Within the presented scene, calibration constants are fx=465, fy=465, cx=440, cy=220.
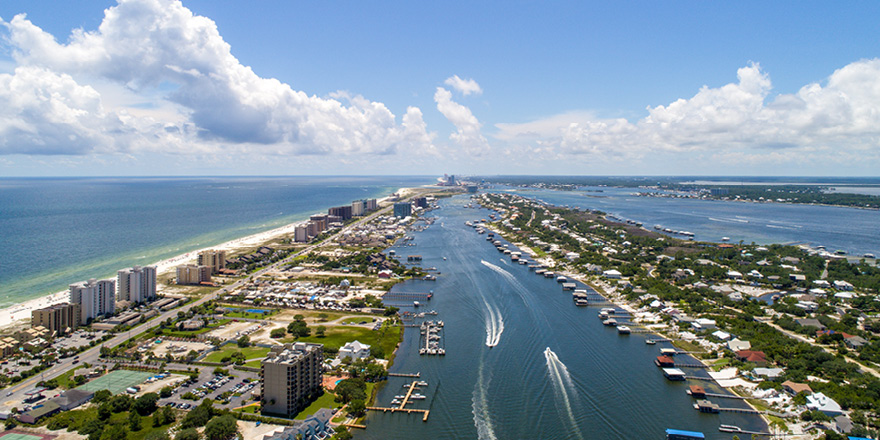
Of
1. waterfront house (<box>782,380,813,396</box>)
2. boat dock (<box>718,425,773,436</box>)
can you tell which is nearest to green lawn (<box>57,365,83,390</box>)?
boat dock (<box>718,425,773,436</box>)

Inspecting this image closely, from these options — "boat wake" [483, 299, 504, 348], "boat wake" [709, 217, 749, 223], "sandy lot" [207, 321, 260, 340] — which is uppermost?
"boat wake" [709, 217, 749, 223]

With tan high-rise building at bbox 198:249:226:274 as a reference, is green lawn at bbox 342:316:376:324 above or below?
below

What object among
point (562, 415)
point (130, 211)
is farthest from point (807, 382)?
point (130, 211)

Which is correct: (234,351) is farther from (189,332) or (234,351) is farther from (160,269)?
(160,269)

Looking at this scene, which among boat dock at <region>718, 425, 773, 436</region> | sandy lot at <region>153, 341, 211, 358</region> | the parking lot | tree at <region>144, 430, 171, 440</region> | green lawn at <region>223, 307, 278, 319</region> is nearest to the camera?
tree at <region>144, 430, 171, 440</region>

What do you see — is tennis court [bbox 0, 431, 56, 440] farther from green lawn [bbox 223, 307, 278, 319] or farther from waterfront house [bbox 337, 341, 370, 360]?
green lawn [bbox 223, 307, 278, 319]

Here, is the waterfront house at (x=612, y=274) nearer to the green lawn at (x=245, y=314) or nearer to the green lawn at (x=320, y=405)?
the green lawn at (x=245, y=314)

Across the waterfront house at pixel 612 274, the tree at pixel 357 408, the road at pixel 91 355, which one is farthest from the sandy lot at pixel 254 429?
the waterfront house at pixel 612 274

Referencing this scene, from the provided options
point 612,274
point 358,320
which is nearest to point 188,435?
point 358,320
